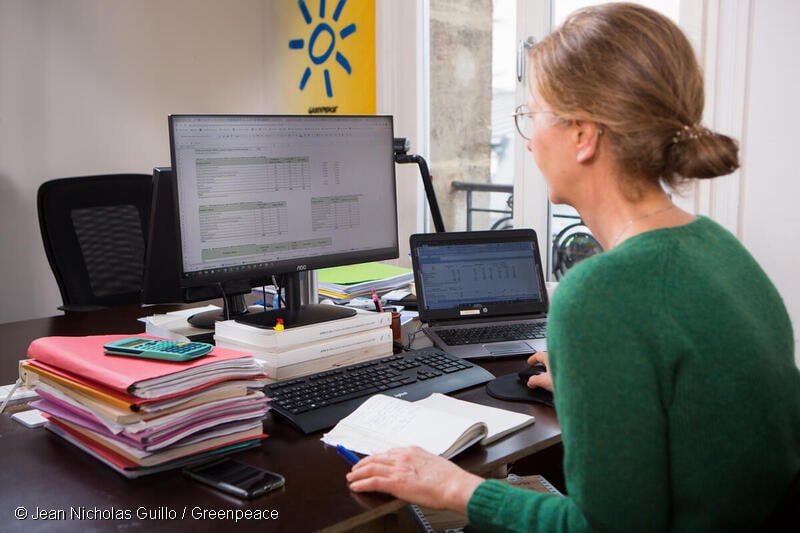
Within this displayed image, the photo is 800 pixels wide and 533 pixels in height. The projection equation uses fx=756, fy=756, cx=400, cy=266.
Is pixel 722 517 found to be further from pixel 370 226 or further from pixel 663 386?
pixel 370 226

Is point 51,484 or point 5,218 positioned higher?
point 5,218

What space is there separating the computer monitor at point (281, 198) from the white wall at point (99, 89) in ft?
5.25

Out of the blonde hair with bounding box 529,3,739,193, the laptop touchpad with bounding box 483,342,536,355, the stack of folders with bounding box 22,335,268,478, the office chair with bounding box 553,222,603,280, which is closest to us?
the blonde hair with bounding box 529,3,739,193

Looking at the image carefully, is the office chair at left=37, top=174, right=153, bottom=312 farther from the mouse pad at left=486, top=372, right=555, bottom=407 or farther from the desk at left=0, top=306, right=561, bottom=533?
the mouse pad at left=486, top=372, right=555, bottom=407

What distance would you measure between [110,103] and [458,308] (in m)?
2.50

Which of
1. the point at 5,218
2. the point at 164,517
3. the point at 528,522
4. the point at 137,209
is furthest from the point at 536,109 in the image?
the point at 5,218

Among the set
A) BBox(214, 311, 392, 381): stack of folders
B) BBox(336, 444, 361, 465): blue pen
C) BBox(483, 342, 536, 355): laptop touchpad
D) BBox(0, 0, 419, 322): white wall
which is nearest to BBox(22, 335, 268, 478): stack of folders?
BBox(336, 444, 361, 465): blue pen

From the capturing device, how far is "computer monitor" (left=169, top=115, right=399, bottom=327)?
148 centimetres

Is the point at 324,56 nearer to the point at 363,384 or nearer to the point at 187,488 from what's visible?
the point at 363,384

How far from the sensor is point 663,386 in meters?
0.83

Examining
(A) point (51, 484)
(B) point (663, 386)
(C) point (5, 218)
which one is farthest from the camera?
(C) point (5, 218)

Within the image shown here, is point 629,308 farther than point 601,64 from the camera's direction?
No

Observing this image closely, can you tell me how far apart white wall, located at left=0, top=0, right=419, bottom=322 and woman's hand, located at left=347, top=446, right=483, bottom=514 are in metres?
2.39

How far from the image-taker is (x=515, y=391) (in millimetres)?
1393
